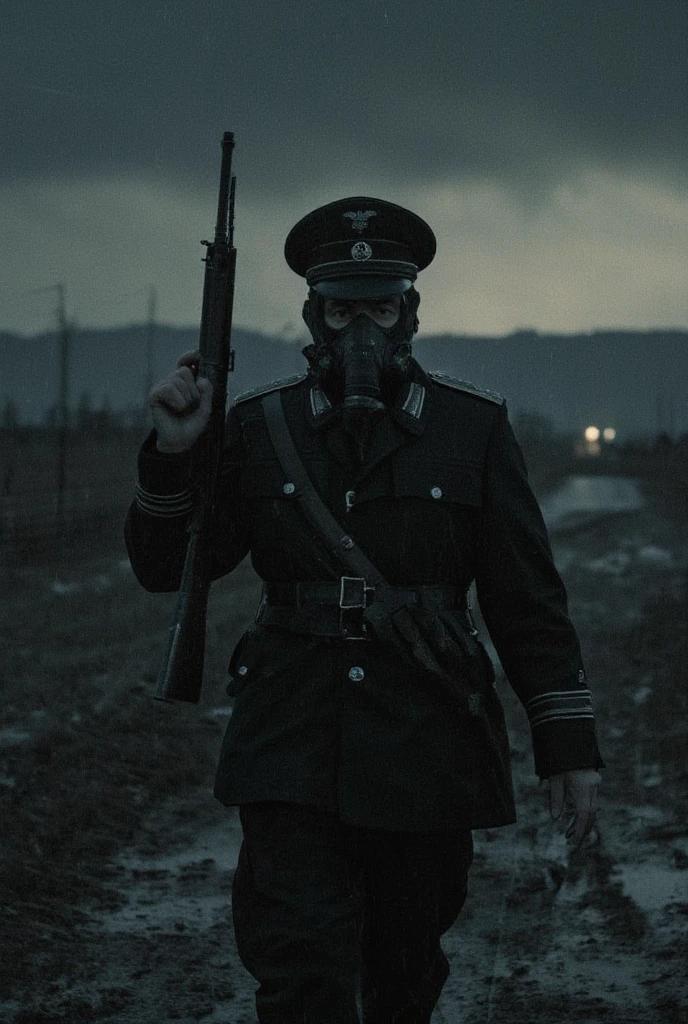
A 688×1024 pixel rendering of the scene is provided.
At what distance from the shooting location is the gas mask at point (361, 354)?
360 cm

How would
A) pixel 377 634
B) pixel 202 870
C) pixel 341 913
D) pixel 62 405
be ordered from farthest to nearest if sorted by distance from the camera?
pixel 62 405 < pixel 202 870 < pixel 377 634 < pixel 341 913

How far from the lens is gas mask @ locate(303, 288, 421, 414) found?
11.8ft

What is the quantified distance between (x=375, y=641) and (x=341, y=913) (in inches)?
26.5

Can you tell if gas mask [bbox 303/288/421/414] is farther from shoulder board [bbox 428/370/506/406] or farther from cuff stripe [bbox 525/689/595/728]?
cuff stripe [bbox 525/689/595/728]

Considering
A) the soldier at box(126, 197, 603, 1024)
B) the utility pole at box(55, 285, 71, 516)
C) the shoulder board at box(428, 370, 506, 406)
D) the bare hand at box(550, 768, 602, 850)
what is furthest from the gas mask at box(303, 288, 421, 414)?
the utility pole at box(55, 285, 71, 516)

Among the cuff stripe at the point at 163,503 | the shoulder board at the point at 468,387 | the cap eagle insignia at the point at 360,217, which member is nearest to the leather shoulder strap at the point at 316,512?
the cuff stripe at the point at 163,503

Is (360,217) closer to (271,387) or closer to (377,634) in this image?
(271,387)

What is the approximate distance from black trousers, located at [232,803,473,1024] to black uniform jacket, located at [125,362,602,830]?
4.0 inches

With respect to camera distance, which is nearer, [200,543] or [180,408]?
[180,408]

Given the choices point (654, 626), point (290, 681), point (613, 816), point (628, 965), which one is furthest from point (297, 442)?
point (654, 626)

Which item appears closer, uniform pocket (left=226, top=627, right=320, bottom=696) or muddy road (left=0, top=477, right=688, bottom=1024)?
uniform pocket (left=226, top=627, right=320, bottom=696)

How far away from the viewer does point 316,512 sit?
367 centimetres

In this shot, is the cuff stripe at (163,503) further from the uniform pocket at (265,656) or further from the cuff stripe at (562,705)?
the cuff stripe at (562,705)

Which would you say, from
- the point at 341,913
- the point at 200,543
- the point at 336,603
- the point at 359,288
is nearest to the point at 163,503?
the point at 200,543
